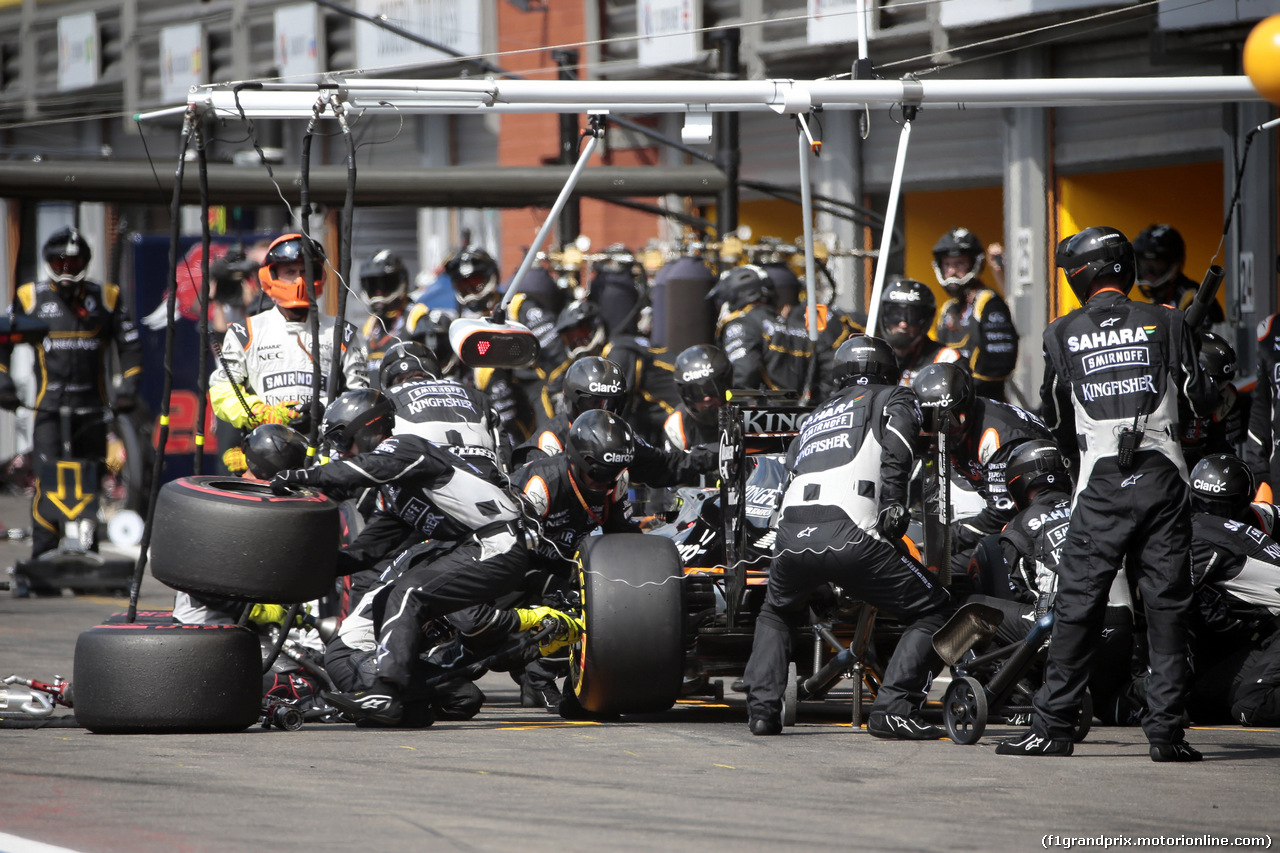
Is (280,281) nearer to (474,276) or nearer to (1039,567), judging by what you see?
(474,276)

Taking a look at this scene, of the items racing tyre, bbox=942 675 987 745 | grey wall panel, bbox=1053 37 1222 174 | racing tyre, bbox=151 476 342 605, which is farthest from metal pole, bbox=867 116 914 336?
grey wall panel, bbox=1053 37 1222 174

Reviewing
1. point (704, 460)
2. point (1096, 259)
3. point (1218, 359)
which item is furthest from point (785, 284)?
point (1096, 259)

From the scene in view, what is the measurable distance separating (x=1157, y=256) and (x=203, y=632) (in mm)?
5780

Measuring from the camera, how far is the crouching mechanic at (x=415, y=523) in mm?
7562

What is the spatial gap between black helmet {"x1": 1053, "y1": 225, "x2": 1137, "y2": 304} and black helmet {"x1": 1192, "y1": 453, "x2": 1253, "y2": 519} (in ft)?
4.19

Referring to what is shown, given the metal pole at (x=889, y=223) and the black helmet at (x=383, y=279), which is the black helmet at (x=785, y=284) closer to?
the black helmet at (x=383, y=279)

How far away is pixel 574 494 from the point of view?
8328 millimetres

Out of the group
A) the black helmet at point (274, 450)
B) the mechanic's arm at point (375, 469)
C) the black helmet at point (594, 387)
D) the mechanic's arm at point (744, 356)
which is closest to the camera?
the mechanic's arm at point (375, 469)

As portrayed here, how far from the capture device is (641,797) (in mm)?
5898

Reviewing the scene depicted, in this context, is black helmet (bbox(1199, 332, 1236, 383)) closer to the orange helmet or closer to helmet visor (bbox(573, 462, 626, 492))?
helmet visor (bbox(573, 462, 626, 492))

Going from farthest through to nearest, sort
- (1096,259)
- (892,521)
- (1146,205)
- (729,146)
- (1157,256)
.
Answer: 1. (1146,205)
2. (729,146)
3. (1157,256)
4. (892,521)
5. (1096,259)

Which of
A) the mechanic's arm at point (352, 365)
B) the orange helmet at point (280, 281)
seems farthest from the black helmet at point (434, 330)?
the orange helmet at point (280, 281)

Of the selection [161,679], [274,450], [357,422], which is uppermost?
[357,422]

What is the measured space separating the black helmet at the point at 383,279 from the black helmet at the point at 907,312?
3977mm
